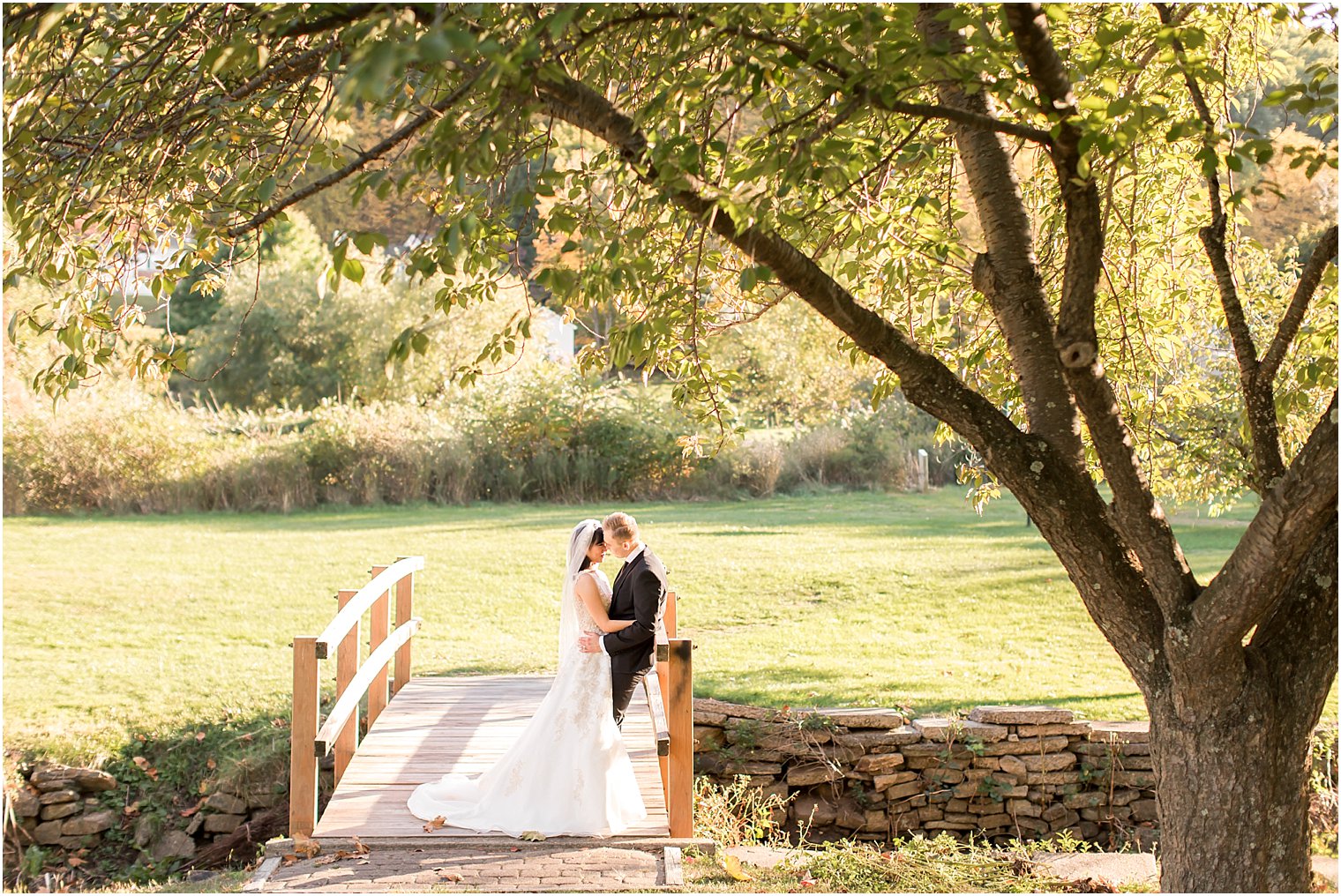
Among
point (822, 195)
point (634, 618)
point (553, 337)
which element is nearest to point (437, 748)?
point (634, 618)

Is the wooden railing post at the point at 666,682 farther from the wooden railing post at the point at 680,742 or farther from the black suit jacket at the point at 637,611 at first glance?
the black suit jacket at the point at 637,611

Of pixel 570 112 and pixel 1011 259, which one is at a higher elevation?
pixel 570 112

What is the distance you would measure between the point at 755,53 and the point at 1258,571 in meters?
2.58

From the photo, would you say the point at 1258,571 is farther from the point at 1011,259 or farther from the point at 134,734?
the point at 134,734

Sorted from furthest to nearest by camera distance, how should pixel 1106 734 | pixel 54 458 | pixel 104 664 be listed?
pixel 54 458, pixel 104 664, pixel 1106 734

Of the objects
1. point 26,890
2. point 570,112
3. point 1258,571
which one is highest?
point 570,112

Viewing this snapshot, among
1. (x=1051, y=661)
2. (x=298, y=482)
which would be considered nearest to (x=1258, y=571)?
(x=1051, y=661)

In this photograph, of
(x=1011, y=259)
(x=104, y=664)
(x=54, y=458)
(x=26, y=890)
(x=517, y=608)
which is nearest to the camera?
(x=1011, y=259)

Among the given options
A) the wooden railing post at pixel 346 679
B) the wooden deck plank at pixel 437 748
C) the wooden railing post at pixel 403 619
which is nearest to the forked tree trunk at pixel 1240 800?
the wooden deck plank at pixel 437 748

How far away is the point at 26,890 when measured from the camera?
8.39 m

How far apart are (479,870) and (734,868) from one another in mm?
1372

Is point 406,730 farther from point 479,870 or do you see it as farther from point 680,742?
point 680,742

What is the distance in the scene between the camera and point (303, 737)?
621 centimetres

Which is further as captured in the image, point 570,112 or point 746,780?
point 746,780
